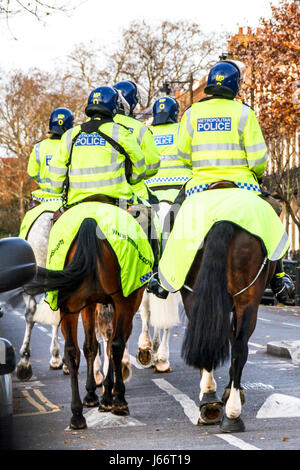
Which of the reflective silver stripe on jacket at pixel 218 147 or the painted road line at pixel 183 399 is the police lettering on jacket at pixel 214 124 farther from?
the painted road line at pixel 183 399

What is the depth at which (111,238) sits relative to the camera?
6742 mm

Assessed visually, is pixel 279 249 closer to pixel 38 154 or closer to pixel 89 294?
pixel 89 294

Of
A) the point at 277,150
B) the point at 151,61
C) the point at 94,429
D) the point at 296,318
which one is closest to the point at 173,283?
the point at 94,429

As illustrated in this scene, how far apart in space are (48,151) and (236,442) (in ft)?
16.9

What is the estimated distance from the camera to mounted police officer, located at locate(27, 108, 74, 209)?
10.1 meters

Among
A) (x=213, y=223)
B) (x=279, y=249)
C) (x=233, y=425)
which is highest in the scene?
(x=213, y=223)

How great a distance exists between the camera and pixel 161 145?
1036 cm

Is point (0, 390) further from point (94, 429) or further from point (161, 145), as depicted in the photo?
point (161, 145)

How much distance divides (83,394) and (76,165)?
7.40ft

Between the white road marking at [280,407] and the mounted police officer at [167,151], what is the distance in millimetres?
3285

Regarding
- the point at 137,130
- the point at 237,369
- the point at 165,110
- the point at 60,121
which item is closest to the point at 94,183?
the point at 137,130

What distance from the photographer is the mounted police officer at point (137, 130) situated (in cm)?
853

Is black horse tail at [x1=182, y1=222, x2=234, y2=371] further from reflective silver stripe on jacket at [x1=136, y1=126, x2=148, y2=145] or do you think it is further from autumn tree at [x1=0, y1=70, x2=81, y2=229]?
autumn tree at [x1=0, y1=70, x2=81, y2=229]
